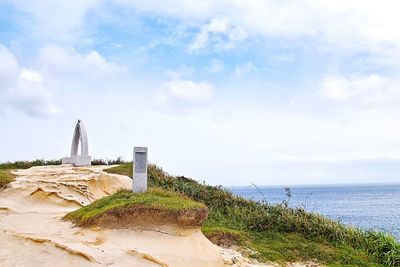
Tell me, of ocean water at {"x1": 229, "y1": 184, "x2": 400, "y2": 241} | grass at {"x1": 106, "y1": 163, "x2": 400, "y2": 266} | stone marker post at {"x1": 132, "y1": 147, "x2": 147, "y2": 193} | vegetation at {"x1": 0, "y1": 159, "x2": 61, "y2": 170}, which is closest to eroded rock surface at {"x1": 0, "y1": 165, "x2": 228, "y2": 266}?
grass at {"x1": 106, "y1": 163, "x2": 400, "y2": 266}

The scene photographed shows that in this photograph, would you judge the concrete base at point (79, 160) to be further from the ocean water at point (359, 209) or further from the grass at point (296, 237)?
the grass at point (296, 237)

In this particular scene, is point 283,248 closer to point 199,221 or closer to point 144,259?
point 199,221

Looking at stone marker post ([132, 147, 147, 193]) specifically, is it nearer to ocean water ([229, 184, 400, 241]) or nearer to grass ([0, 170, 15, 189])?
grass ([0, 170, 15, 189])

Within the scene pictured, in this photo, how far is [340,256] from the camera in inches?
431

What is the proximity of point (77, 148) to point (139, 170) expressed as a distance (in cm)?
797

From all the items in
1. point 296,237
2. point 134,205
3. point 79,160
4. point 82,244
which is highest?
point 79,160

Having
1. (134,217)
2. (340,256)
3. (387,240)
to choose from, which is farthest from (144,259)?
(387,240)

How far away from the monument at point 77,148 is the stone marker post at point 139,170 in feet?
23.9

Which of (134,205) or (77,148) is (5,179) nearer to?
(77,148)

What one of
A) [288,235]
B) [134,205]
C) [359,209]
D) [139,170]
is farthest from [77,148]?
[359,209]

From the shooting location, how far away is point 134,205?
9.35 metres

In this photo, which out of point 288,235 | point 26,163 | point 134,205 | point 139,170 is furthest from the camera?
point 26,163

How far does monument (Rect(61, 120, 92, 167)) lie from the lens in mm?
17688

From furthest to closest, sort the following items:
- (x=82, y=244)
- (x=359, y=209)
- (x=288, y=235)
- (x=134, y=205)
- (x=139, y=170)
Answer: (x=359, y=209) < (x=288, y=235) < (x=139, y=170) < (x=134, y=205) < (x=82, y=244)
